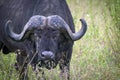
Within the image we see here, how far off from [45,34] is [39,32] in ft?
0.36

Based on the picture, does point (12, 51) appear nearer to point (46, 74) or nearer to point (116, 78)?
point (46, 74)

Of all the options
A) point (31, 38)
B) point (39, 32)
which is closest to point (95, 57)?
point (31, 38)

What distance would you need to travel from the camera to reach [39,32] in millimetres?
9484

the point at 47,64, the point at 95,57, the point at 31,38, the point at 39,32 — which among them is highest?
the point at 39,32

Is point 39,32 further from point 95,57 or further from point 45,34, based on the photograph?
point 95,57

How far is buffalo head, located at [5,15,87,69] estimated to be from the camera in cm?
931

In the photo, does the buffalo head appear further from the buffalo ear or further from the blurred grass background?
the blurred grass background

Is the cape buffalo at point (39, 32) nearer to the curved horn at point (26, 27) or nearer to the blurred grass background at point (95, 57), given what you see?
the curved horn at point (26, 27)

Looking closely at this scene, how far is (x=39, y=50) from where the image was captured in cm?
933

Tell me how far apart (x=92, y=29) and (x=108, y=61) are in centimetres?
206

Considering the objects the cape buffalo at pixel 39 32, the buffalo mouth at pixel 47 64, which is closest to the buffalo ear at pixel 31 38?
the cape buffalo at pixel 39 32

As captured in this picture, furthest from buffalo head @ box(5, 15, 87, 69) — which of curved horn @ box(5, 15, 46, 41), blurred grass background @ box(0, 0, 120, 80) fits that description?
blurred grass background @ box(0, 0, 120, 80)

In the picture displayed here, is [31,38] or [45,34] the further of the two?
[31,38]

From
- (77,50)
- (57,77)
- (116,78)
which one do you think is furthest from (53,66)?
(77,50)
